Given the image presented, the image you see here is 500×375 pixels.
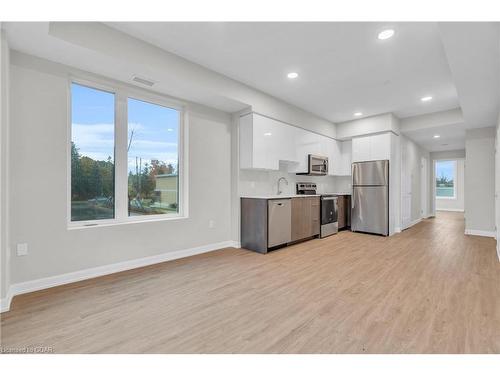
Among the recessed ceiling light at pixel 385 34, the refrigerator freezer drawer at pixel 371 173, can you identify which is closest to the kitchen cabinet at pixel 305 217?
the refrigerator freezer drawer at pixel 371 173

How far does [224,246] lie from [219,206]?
0.73m

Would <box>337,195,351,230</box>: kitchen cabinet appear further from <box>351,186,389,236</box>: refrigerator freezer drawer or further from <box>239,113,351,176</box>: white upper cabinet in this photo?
<box>239,113,351,176</box>: white upper cabinet

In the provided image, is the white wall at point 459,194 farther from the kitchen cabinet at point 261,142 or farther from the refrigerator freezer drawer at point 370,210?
the kitchen cabinet at point 261,142

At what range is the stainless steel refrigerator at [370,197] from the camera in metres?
5.33

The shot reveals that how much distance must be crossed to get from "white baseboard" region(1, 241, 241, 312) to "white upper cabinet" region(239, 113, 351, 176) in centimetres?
175

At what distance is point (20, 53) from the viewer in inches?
96.6

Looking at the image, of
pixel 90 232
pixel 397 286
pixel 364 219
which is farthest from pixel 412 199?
pixel 90 232

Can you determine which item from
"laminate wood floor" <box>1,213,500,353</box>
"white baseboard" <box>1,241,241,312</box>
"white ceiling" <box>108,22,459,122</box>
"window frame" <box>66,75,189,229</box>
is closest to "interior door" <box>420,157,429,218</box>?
"white ceiling" <box>108,22,459,122</box>

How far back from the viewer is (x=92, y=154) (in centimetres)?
302

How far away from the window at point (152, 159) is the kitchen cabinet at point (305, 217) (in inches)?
84.3

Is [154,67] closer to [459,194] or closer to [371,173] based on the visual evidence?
[371,173]

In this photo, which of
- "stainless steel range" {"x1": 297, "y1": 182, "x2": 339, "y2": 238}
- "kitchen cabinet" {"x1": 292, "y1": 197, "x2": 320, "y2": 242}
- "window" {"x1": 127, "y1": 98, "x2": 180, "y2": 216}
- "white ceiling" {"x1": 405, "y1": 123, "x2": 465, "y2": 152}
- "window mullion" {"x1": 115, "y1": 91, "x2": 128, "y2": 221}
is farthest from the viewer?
"white ceiling" {"x1": 405, "y1": 123, "x2": 465, "y2": 152}

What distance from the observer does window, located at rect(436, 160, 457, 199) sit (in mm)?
10781

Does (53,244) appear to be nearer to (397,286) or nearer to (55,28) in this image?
(55,28)
